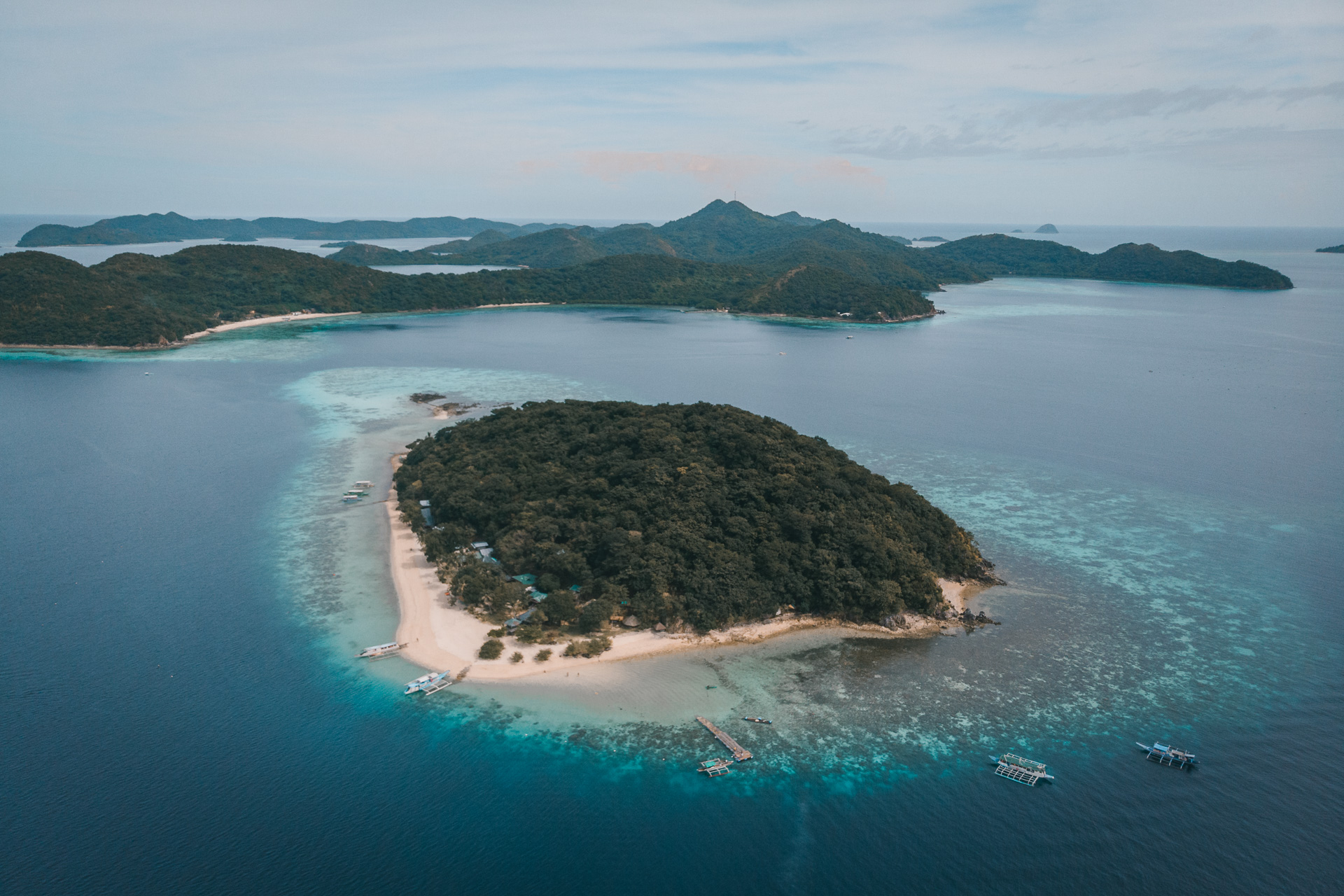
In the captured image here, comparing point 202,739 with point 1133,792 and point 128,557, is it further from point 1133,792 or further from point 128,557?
point 1133,792

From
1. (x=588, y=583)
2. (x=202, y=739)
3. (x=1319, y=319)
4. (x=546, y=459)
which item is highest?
(x=1319, y=319)

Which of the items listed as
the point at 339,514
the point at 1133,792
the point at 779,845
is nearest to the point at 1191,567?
the point at 1133,792

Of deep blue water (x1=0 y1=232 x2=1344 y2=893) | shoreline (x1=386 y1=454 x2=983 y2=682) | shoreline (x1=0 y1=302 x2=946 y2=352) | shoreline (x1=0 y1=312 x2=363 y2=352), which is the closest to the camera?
deep blue water (x1=0 y1=232 x2=1344 y2=893)

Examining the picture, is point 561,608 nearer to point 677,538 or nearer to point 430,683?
point 430,683

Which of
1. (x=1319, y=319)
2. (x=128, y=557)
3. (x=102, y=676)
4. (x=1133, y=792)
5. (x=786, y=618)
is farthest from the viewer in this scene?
(x=1319, y=319)

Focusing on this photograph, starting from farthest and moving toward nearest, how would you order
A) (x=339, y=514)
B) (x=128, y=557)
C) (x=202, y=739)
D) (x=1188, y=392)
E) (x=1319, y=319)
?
(x=1319, y=319), (x=1188, y=392), (x=339, y=514), (x=128, y=557), (x=202, y=739)

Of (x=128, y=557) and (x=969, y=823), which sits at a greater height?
(x=128, y=557)

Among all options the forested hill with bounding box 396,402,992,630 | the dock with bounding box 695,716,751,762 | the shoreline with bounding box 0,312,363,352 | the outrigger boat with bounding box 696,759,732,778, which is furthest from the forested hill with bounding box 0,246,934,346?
the outrigger boat with bounding box 696,759,732,778

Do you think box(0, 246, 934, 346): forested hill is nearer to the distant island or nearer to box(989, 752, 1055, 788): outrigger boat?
the distant island
